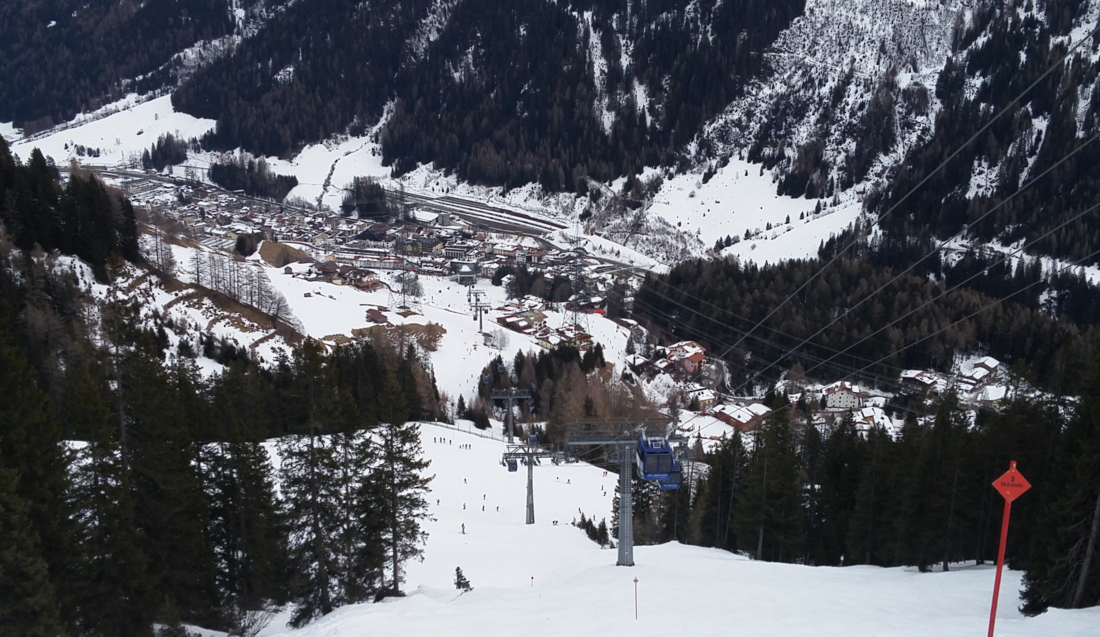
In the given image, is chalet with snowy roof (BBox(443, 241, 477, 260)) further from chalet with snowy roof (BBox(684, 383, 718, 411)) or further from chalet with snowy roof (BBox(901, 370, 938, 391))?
chalet with snowy roof (BBox(901, 370, 938, 391))

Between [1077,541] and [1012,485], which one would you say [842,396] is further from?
[1012,485]

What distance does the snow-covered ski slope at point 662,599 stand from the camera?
1233cm

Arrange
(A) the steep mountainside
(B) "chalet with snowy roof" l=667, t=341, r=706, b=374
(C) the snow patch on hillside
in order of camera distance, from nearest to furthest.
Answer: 1. (B) "chalet with snowy roof" l=667, t=341, r=706, b=374
2. (A) the steep mountainside
3. (C) the snow patch on hillside

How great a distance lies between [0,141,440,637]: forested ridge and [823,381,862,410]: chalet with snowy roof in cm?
4783

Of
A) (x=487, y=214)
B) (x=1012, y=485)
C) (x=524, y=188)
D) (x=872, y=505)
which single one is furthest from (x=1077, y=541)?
(x=524, y=188)

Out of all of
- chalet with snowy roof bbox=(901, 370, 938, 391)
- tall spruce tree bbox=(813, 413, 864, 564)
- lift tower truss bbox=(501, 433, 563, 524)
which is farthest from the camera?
chalet with snowy roof bbox=(901, 370, 938, 391)

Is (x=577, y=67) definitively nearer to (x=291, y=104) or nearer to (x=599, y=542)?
(x=291, y=104)

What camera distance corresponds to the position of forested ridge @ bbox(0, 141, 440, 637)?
12012mm

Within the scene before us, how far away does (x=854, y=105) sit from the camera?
156875 mm

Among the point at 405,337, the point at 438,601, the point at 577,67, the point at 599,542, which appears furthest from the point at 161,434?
the point at 577,67

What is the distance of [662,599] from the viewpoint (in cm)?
1520

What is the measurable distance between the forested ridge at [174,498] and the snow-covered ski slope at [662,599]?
154 cm

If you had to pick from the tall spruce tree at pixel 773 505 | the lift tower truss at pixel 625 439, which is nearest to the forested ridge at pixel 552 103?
the tall spruce tree at pixel 773 505

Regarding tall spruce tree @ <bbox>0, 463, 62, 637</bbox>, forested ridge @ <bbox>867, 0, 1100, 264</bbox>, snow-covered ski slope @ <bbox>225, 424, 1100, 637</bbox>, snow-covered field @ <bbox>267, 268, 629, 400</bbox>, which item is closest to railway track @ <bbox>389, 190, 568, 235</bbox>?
snow-covered field @ <bbox>267, 268, 629, 400</bbox>
